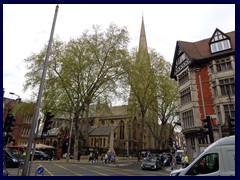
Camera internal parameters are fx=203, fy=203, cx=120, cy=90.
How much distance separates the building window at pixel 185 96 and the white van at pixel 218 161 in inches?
838

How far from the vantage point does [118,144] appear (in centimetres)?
6512

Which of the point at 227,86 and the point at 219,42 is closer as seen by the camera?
the point at 227,86

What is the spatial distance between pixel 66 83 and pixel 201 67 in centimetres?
2152

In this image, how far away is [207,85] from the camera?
2641 centimetres

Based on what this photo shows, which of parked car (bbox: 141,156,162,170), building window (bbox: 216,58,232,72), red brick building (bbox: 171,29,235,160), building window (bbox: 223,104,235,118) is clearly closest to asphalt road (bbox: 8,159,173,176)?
parked car (bbox: 141,156,162,170)

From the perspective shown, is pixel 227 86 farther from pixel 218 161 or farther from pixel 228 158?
pixel 228 158

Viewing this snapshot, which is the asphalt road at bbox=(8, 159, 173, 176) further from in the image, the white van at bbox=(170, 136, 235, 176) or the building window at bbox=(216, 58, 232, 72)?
the building window at bbox=(216, 58, 232, 72)

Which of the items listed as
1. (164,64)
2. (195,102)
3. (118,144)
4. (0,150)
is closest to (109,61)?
(164,64)

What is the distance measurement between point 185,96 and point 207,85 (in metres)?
4.22

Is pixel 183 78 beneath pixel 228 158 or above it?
above

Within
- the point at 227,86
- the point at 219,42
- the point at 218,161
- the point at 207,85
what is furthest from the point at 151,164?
the point at 219,42

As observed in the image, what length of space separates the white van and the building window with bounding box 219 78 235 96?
750 inches

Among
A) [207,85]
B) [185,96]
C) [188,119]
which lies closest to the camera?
[207,85]

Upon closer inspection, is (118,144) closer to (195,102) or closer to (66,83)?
(66,83)
